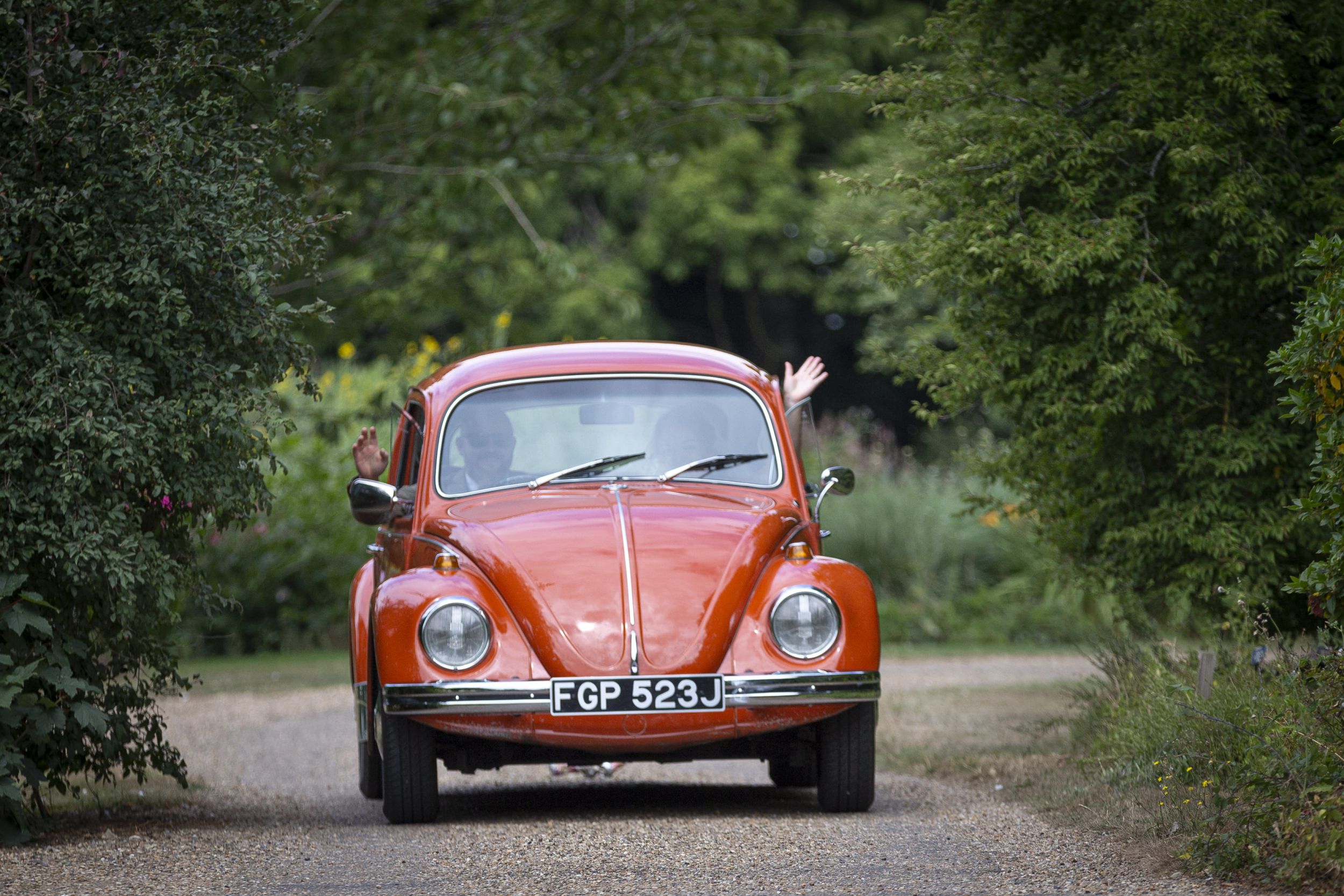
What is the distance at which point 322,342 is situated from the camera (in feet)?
56.9

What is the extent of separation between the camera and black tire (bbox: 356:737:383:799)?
7984 mm

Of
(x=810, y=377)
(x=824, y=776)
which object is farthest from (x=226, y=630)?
(x=824, y=776)

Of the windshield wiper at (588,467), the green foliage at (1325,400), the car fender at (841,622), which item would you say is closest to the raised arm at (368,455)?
the windshield wiper at (588,467)

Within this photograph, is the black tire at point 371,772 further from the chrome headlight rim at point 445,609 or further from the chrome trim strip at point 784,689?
the chrome trim strip at point 784,689

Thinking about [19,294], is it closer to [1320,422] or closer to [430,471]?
[430,471]

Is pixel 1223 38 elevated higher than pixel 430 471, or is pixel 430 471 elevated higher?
pixel 1223 38

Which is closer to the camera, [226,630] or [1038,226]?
[1038,226]

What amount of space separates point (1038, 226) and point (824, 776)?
2504 mm

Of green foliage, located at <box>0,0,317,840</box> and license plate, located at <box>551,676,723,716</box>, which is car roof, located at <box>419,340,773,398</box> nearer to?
green foliage, located at <box>0,0,317,840</box>

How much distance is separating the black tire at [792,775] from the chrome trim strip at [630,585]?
5.73 feet

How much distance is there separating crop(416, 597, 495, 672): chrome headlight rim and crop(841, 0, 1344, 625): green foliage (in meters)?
2.48

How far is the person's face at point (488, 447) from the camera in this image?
755cm

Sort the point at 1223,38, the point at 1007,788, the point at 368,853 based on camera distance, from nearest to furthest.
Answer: the point at 368,853 → the point at 1223,38 → the point at 1007,788

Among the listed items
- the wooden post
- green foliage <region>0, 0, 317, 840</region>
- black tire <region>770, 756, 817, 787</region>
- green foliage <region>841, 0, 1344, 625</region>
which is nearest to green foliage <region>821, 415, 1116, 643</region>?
black tire <region>770, 756, 817, 787</region>
